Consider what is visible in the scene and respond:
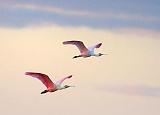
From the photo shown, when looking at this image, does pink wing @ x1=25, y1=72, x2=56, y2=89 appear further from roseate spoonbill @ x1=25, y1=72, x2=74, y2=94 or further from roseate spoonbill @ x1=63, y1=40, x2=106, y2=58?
roseate spoonbill @ x1=63, y1=40, x2=106, y2=58

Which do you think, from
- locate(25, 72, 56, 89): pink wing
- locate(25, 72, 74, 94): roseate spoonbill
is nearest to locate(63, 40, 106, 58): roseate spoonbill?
locate(25, 72, 74, 94): roseate spoonbill

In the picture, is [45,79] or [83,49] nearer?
[45,79]

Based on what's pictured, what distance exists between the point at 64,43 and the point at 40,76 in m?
0.54

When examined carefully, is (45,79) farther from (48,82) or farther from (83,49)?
(83,49)

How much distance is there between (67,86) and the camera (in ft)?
21.8

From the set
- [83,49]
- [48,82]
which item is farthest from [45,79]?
[83,49]

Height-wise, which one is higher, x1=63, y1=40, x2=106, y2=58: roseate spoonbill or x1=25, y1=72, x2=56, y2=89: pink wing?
x1=63, y1=40, x2=106, y2=58: roseate spoonbill

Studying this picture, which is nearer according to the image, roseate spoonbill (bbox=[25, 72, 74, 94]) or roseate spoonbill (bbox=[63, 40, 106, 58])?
roseate spoonbill (bbox=[25, 72, 74, 94])

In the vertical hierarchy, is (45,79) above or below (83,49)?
below

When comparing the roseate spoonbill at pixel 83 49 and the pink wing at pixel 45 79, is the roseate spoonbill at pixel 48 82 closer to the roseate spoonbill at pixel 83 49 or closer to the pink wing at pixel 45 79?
the pink wing at pixel 45 79

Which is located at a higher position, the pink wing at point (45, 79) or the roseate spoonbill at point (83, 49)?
the roseate spoonbill at point (83, 49)

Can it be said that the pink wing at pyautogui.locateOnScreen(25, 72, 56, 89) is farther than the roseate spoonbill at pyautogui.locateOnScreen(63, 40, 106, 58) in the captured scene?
No

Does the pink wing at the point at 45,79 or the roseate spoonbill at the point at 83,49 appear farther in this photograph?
the roseate spoonbill at the point at 83,49

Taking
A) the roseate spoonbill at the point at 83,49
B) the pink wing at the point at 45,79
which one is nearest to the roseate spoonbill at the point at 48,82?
the pink wing at the point at 45,79
